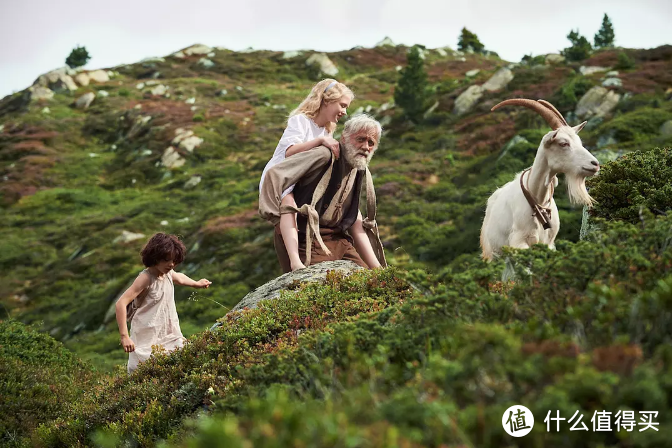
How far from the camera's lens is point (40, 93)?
190ft

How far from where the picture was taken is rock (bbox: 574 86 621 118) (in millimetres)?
23997

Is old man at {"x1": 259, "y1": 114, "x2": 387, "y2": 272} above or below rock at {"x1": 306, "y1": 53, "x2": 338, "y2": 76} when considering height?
below

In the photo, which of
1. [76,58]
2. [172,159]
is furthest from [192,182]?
[76,58]

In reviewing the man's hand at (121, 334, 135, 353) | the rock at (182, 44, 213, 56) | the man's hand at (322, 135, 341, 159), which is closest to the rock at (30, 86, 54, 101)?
Result: the rock at (182, 44, 213, 56)

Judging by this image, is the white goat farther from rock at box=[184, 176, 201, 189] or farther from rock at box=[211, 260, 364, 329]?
rock at box=[184, 176, 201, 189]

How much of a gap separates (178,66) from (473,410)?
70.1 m

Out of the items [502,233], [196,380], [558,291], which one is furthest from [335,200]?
[558,291]

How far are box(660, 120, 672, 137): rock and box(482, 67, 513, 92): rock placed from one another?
47.9ft

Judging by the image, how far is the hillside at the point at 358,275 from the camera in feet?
8.61

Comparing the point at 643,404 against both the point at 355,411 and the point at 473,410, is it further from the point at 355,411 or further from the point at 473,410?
the point at 355,411

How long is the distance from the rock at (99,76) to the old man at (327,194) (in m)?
60.8

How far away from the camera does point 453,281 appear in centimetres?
416

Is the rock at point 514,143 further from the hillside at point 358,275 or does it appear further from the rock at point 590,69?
the rock at point 590,69

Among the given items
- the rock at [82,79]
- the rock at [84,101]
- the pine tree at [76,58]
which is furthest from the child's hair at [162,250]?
the pine tree at [76,58]
